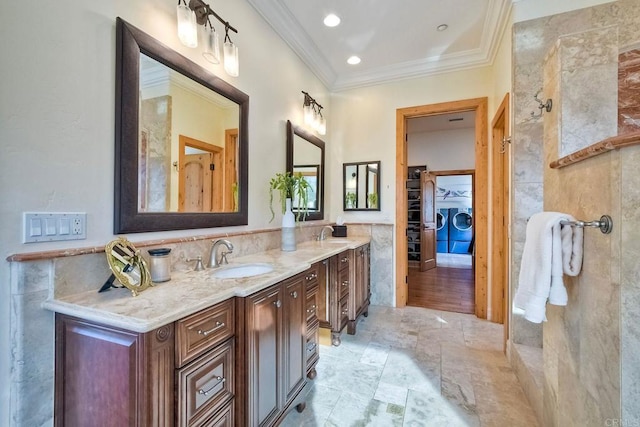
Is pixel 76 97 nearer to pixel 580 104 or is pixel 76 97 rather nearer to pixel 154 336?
pixel 154 336

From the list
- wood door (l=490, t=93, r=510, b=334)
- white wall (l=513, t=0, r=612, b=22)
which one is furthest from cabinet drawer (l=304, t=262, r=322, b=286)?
white wall (l=513, t=0, r=612, b=22)

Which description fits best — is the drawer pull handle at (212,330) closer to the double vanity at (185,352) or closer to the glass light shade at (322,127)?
the double vanity at (185,352)

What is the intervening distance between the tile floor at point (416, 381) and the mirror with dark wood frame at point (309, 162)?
1421 millimetres


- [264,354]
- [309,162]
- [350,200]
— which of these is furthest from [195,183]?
[350,200]

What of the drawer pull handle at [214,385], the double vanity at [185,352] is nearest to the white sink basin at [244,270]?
the double vanity at [185,352]

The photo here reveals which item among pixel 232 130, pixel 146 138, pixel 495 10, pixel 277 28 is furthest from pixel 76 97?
pixel 495 10

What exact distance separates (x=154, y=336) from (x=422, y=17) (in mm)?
3113

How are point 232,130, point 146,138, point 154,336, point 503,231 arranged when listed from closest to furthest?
point 154,336 → point 146,138 → point 232,130 → point 503,231

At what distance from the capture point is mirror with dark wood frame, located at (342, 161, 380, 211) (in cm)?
362

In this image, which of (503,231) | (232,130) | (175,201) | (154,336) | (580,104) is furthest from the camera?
(503,231)

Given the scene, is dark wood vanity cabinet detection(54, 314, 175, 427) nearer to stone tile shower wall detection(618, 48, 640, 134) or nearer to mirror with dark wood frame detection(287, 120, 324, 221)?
mirror with dark wood frame detection(287, 120, 324, 221)

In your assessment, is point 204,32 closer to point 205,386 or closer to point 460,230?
point 205,386

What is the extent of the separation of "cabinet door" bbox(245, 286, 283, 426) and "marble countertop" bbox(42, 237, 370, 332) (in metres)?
0.08

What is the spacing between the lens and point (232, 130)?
1.98 meters
